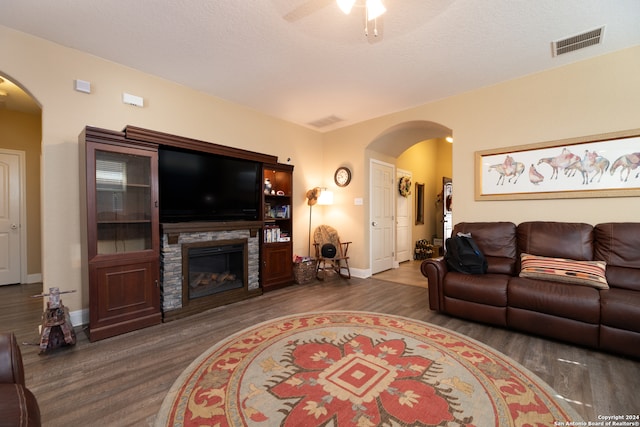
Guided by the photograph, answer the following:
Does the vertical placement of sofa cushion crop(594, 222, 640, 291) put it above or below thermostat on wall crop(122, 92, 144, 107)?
below

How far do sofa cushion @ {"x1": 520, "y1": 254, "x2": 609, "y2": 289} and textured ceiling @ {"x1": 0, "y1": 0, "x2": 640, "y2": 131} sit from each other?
218 centimetres

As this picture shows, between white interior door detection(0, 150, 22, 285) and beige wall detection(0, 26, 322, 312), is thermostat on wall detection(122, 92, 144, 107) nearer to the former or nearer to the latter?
beige wall detection(0, 26, 322, 312)

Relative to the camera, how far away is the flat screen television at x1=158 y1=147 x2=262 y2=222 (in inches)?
120

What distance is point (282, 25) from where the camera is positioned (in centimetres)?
235

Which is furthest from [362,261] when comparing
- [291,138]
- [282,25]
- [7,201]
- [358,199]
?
[7,201]

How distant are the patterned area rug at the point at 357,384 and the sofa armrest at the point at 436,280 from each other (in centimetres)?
54

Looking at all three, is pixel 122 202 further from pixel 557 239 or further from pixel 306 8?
pixel 557 239

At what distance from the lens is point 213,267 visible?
3.42 metres

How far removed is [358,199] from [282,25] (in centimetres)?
311

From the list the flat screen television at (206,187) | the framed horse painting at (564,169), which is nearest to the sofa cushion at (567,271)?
the framed horse painting at (564,169)

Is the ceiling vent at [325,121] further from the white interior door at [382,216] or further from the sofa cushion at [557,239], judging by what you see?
the sofa cushion at [557,239]

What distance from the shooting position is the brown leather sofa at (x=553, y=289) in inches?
83.8

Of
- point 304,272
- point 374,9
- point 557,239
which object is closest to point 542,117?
point 557,239

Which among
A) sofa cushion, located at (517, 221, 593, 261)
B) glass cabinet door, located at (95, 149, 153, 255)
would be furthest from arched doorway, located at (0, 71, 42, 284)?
sofa cushion, located at (517, 221, 593, 261)
